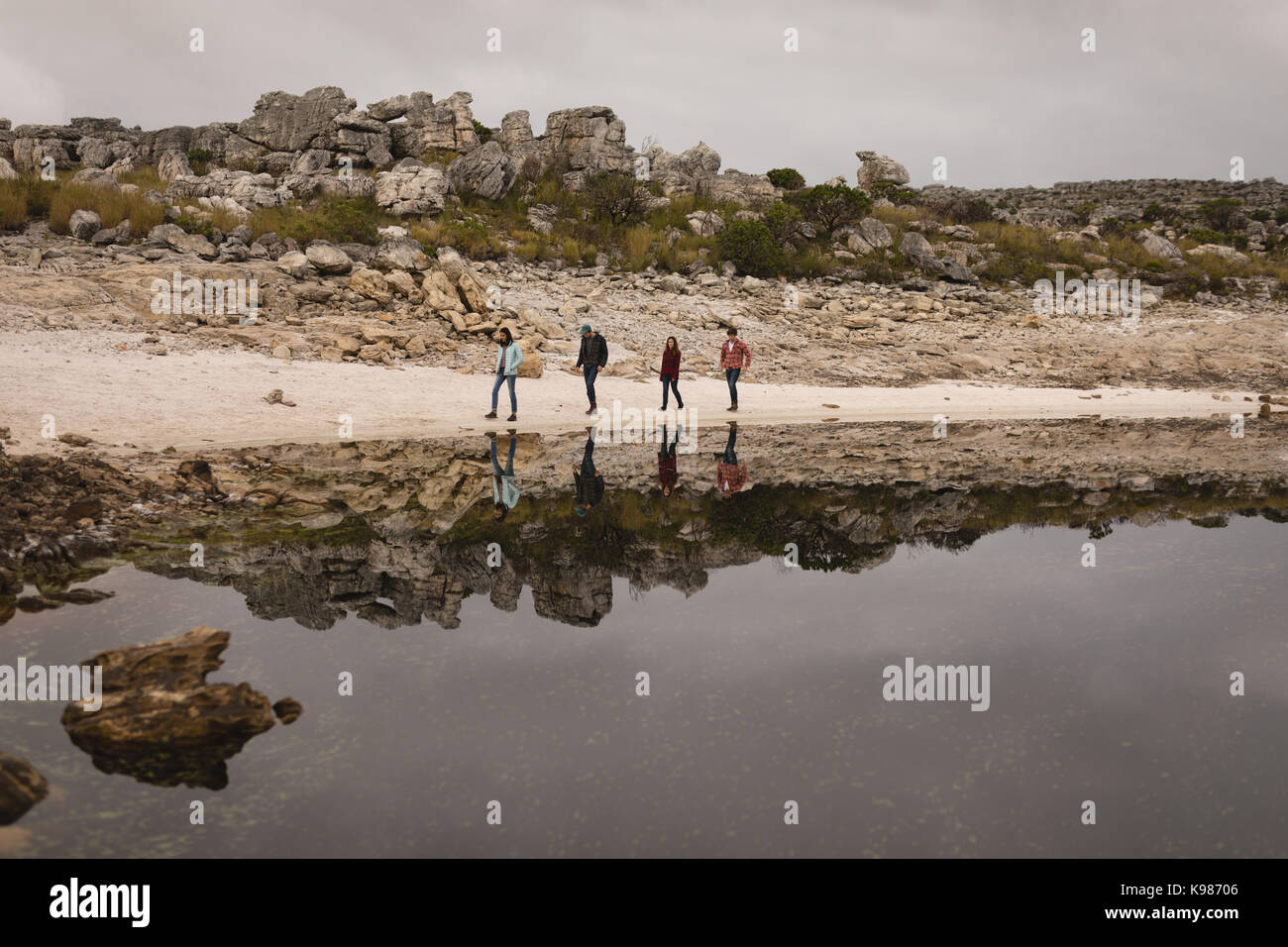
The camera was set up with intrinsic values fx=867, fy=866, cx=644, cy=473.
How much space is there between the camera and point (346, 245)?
27.1 meters

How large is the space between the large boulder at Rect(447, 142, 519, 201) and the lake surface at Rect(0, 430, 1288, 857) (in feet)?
96.0

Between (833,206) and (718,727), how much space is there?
36.0 meters

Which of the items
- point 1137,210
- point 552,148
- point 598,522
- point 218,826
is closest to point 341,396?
point 598,522

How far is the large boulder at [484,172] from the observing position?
35875 millimetres

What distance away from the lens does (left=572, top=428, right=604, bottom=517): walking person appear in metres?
11.8

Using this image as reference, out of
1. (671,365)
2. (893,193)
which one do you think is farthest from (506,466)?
(893,193)

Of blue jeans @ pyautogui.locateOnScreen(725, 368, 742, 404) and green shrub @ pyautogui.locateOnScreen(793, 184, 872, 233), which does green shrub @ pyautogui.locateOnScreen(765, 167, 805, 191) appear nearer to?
green shrub @ pyautogui.locateOnScreen(793, 184, 872, 233)

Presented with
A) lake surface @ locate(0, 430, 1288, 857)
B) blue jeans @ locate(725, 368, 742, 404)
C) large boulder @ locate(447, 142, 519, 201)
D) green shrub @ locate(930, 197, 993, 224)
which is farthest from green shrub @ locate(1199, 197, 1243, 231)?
lake surface @ locate(0, 430, 1288, 857)

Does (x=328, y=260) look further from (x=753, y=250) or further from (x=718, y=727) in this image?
(x=718, y=727)
